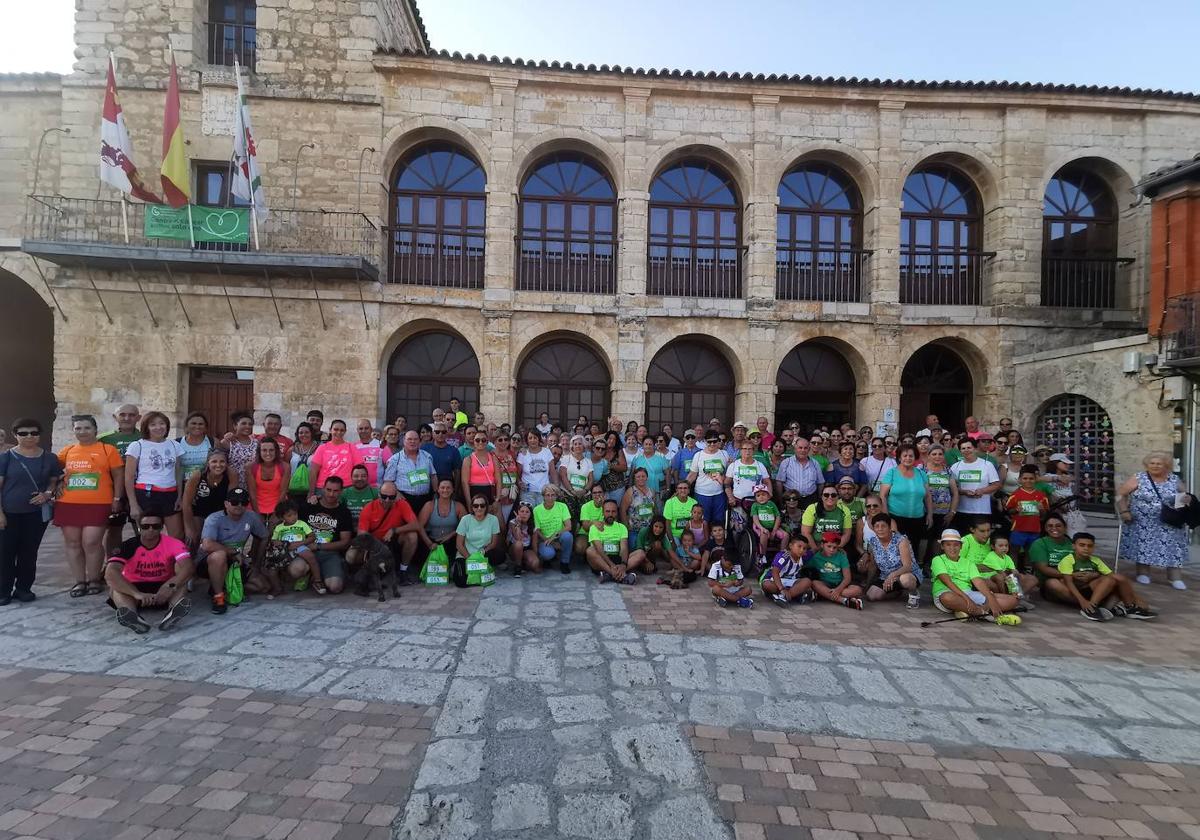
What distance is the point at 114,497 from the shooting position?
5680 millimetres

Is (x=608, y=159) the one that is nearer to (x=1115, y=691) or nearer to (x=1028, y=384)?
(x=1028, y=384)

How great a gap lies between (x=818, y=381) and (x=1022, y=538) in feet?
23.2

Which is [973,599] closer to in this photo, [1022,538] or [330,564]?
[1022,538]

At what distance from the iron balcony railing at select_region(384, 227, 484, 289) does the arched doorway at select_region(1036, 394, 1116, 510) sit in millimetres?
12760

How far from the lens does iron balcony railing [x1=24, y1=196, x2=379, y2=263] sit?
432 inches

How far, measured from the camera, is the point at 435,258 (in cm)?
1246

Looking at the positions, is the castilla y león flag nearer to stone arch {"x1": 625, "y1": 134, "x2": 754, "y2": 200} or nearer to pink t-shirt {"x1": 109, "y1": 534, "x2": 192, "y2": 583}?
pink t-shirt {"x1": 109, "y1": 534, "x2": 192, "y2": 583}

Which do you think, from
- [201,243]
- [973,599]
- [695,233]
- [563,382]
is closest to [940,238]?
[695,233]

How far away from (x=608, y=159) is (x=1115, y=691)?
1207 cm

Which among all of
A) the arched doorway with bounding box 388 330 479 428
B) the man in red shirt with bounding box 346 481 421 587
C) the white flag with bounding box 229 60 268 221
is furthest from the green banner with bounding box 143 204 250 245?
the man in red shirt with bounding box 346 481 421 587

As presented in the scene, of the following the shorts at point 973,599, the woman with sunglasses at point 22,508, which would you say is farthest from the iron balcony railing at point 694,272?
the woman with sunglasses at point 22,508

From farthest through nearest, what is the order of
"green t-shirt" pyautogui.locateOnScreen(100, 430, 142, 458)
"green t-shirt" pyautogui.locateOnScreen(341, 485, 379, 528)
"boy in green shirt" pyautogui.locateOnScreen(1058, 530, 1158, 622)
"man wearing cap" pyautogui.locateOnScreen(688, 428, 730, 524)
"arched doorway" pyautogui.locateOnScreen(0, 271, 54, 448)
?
1. "arched doorway" pyautogui.locateOnScreen(0, 271, 54, 448)
2. "man wearing cap" pyautogui.locateOnScreen(688, 428, 730, 524)
3. "green t-shirt" pyautogui.locateOnScreen(341, 485, 379, 528)
4. "green t-shirt" pyautogui.locateOnScreen(100, 430, 142, 458)
5. "boy in green shirt" pyautogui.locateOnScreen(1058, 530, 1158, 622)

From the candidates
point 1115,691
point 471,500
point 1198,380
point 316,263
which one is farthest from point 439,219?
point 1198,380

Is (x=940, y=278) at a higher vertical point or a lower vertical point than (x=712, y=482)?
higher
